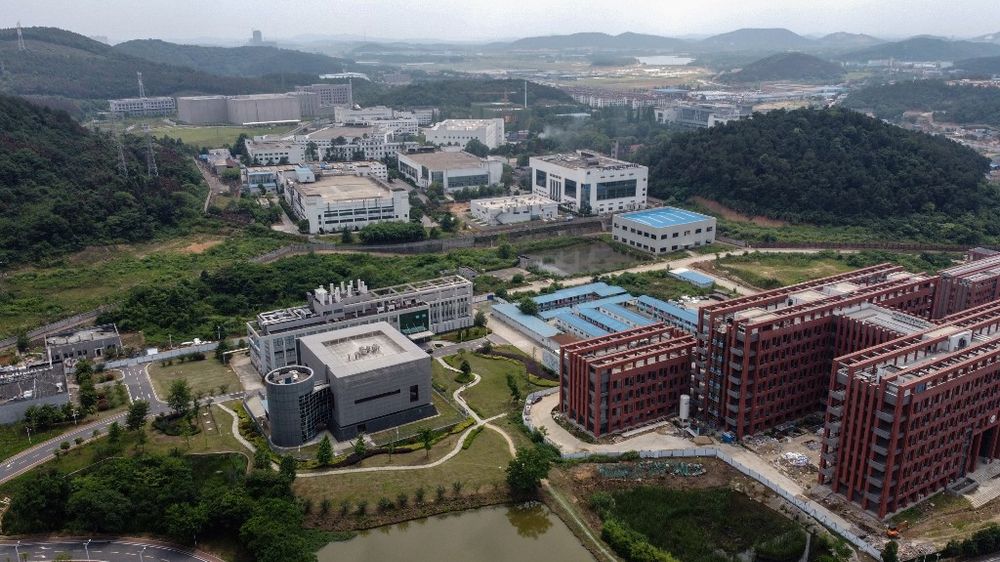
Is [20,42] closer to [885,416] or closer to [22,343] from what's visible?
[22,343]

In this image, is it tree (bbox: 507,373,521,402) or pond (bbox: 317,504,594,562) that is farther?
tree (bbox: 507,373,521,402)

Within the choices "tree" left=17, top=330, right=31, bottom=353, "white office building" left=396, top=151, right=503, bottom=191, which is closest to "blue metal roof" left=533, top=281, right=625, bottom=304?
"tree" left=17, top=330, right=31, bottom=353

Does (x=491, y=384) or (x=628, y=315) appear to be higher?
(x=628, y=315)

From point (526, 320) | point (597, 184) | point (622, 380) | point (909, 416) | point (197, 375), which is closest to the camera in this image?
point (909, 416)

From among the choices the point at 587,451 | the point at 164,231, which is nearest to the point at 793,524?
the point at 587,451

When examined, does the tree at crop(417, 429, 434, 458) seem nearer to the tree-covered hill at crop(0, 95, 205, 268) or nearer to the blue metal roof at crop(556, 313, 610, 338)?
the blue metal roof at crop(556, 313, 610, 338)

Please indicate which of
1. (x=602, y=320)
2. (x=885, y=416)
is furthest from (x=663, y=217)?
(x=885, y=416)
